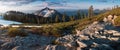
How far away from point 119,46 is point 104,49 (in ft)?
9.02

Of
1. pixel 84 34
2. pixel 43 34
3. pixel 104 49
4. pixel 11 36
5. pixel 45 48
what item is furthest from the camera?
pixel 43 34

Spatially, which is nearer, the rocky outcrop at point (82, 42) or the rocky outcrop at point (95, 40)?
the rocky outcrop at point (95, 40)

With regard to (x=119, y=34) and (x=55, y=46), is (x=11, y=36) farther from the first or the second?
(x=119, y=34)

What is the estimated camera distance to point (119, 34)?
49375mm

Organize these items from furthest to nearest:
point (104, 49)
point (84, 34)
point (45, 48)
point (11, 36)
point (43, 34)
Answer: point (43, 34) < point (11, 36) < point (84, 34) < point (45, 48) < point (104, 49)

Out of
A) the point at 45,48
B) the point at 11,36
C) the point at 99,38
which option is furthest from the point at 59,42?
the point at 11,36

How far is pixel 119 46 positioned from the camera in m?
46.5

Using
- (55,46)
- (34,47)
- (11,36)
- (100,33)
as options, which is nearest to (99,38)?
(100,33)

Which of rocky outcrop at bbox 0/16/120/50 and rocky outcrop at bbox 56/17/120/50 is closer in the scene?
rocky outcrop at bbox 56/17/120/50

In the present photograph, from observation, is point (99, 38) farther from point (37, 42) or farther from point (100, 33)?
point (37, 42)

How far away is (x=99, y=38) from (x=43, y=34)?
21662 mm

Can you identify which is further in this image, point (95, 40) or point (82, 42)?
point (95, 40)

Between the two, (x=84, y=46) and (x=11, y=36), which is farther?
(x=11, y=36)

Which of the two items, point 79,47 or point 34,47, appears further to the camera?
point 34,47
